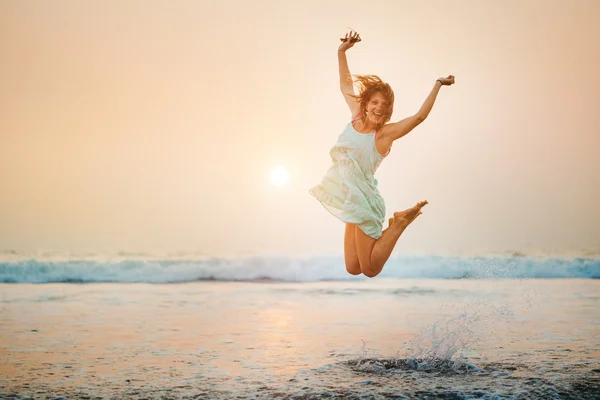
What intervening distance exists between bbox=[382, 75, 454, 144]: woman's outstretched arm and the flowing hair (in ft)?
0.25

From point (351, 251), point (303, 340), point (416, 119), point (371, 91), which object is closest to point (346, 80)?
point (371, 91)

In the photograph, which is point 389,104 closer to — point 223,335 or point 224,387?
point 224,387

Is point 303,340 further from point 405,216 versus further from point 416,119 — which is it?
point 416,119

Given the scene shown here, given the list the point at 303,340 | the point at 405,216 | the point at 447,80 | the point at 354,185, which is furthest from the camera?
the point at 303,340

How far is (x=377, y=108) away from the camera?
4.34 metres

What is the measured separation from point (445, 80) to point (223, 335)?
10.5 feet

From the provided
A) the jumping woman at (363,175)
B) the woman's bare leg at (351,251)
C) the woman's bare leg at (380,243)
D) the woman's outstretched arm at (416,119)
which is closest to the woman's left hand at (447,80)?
the woman's outstretched arm at (416,119)

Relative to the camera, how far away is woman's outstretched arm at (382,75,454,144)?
159 inches

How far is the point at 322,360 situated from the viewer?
5449mm

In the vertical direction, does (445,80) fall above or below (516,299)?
above

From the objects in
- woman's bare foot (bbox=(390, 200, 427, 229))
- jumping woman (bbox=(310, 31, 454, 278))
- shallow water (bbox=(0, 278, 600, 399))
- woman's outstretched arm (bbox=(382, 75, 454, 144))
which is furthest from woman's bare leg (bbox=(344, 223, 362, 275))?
shallow water (bbox=(0, 278, 600, 399))

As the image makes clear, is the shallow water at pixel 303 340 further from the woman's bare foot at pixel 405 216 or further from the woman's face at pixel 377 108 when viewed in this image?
the woman's face at pixel 377 108

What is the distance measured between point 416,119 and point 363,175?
1.61ft

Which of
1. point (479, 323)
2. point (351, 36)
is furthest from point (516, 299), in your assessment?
point (351, 36)
